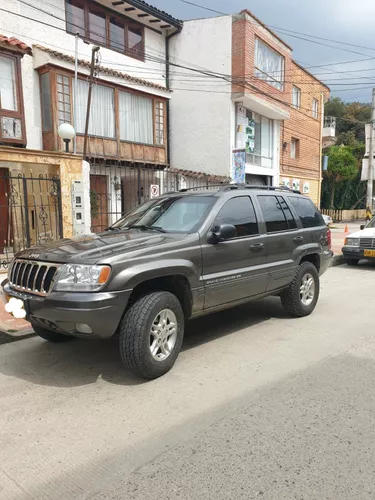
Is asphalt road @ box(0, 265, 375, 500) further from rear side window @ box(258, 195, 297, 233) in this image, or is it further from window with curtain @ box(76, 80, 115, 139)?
window with curtain @ box(76, 80, 115, 139)

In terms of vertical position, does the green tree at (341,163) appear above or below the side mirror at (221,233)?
above

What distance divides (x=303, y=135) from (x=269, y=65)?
646 centimetres

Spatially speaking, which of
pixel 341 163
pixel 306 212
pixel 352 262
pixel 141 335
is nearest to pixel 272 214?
pixel 306 212

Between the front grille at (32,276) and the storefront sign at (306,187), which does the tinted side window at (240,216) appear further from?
the storefront sign at (306,187)

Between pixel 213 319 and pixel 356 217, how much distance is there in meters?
35.3

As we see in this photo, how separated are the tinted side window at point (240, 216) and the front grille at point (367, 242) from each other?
21.5 ft

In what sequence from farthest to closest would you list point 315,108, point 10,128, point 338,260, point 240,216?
point 315,108
point 338,260
point 10,128
point 240,216

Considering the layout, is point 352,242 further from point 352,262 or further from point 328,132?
point 328,132

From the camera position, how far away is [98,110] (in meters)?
13.8

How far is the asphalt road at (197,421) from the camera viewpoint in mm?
2449

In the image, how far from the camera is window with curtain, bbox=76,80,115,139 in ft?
43.2

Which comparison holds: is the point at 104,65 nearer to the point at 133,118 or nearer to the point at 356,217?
the point at 133,118

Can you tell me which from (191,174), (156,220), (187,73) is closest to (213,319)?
(156,220)

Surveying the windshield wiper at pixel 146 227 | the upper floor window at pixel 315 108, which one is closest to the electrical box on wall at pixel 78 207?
the windshield wiper at pixel 146 227
